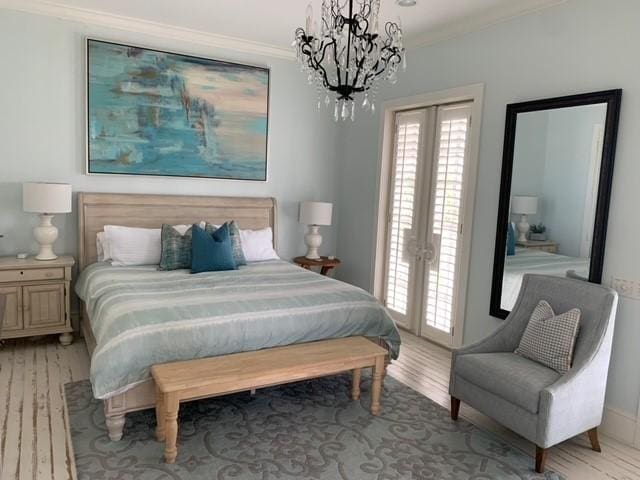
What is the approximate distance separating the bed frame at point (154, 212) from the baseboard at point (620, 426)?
139 inches

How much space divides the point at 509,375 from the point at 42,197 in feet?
12.5

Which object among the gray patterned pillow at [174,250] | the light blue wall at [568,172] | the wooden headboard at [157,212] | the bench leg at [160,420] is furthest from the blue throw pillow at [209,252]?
the light blue wall at [568,172]

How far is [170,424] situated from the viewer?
8.51 feet

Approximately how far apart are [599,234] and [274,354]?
2.24 meters

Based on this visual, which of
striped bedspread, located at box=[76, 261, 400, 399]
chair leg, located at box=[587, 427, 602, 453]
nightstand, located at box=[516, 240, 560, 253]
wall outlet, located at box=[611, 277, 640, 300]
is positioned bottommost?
chair leg, located at box=[587, 427, 602, 453]

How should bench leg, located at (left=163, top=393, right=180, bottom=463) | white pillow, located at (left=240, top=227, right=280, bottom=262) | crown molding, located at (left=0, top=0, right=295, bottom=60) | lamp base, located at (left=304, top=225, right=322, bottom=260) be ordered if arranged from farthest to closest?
1. lamp base, located at (left=304, top=225, right=322, bottom=260)
2. white pillow, located at (left=240, top=227, right=280, bottom=262)
3. crown molding, located at (left=0, top=0, right=295, bottom=60)
4. bench leg, located at (left=163, top=393, right=180, bottom=463)

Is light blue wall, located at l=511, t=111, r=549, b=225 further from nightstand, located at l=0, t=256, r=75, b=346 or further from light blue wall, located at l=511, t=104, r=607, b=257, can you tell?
nightstand, located at l=0, t=256, r=75, b=346

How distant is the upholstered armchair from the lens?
8.75 ft

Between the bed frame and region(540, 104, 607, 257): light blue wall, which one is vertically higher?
region(540, 104, 607, 257): light blue wall

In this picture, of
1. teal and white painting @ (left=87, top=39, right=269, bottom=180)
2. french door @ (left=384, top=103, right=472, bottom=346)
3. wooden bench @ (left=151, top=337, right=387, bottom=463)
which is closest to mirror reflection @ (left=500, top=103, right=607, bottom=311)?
french door @ (left=384, top=103, right=472, bottom=346)

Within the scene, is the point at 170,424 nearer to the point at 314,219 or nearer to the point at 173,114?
the point at 314,219

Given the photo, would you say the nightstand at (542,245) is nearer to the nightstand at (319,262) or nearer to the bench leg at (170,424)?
the nightstand at (319,262)

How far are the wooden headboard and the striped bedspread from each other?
0.51 metres

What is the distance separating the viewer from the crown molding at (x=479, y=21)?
360cm
